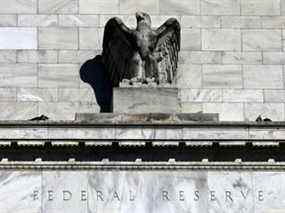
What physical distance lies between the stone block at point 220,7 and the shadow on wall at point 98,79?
2.80 m

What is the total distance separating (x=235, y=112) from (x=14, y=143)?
572cm

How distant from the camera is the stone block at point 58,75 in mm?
28109

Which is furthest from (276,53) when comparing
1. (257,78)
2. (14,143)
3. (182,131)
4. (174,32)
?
(14,143)

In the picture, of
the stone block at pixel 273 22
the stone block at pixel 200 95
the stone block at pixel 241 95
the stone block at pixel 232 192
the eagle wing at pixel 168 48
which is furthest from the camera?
the stone block at pixel 273 22

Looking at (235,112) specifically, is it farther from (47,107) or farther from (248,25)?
(47,107)

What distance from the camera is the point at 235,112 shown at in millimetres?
28125

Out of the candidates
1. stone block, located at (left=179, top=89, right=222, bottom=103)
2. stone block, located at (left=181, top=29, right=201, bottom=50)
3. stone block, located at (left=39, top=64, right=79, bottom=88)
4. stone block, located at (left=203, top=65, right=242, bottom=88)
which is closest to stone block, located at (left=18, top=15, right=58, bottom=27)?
stone block, located at (left=39, top=64, right=79, bottom=88)

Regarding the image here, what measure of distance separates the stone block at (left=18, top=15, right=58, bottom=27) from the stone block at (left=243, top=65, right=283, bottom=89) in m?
4.63

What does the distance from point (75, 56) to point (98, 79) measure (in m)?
0.76

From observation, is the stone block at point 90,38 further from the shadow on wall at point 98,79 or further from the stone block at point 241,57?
the stone block at point 241,57

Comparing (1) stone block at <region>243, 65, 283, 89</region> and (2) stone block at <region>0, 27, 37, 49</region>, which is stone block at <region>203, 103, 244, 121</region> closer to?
(1) stone block at <region>243, 65, 283, 89</region>

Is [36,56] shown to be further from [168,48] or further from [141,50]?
[168,48]

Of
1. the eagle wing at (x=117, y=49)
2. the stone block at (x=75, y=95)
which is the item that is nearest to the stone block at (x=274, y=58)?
the eagle wing at (x=117, y=49)

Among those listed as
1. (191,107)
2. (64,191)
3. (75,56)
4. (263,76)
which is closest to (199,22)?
(263,76)
